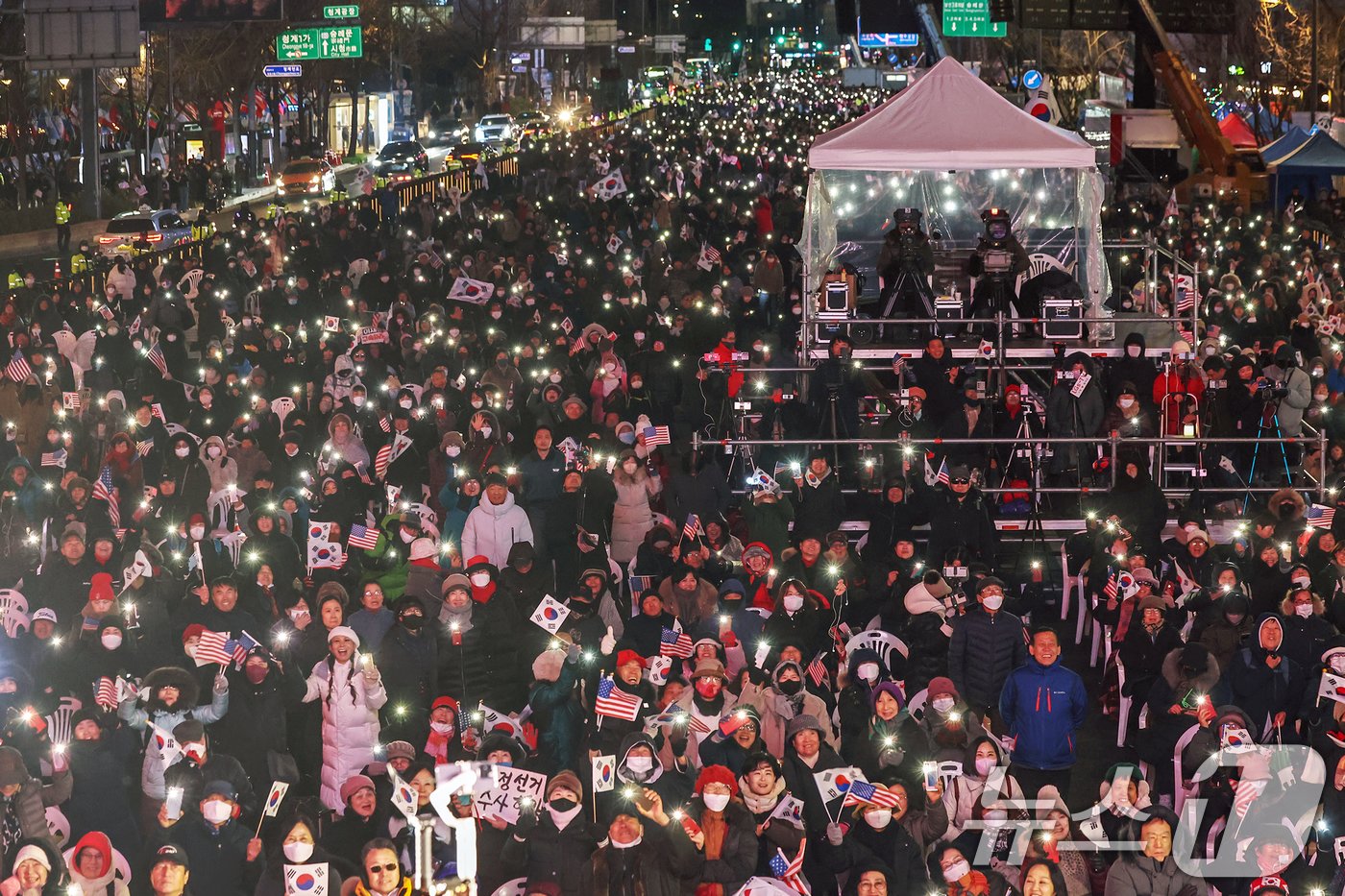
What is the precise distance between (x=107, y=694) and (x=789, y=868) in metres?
4.09

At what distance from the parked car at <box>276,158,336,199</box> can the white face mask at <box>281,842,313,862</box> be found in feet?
169

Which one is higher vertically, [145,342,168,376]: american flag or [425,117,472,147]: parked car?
[425,117,472,147]: parked car

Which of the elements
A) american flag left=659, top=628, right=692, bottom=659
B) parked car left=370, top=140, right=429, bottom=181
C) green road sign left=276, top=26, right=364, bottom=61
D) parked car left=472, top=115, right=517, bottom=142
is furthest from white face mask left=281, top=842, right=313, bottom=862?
parked car left=472, top=115, right=517, bottom=142

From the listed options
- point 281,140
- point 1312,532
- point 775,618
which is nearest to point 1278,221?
point 1312,532

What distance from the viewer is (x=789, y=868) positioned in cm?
928

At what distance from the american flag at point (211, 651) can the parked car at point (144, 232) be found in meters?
30.7

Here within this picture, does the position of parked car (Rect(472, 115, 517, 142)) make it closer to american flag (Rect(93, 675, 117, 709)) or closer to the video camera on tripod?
the video camera on tripod

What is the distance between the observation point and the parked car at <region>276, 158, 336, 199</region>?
59812 millimetres

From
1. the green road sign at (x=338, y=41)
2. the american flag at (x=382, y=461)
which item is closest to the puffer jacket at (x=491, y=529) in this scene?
the american flag at (x=382, y=461)

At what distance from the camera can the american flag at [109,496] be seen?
50.5 feet

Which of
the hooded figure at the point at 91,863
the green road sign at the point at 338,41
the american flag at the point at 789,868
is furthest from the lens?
the green road sign at the point at 338,41

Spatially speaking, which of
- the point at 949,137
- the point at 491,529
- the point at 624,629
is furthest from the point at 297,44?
the point at 624,629

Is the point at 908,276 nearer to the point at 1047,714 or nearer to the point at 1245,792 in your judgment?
the point at 1047,714

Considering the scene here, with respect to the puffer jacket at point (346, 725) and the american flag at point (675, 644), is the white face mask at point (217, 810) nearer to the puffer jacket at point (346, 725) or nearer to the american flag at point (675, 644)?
the puffer jacket at point (346, 725)
